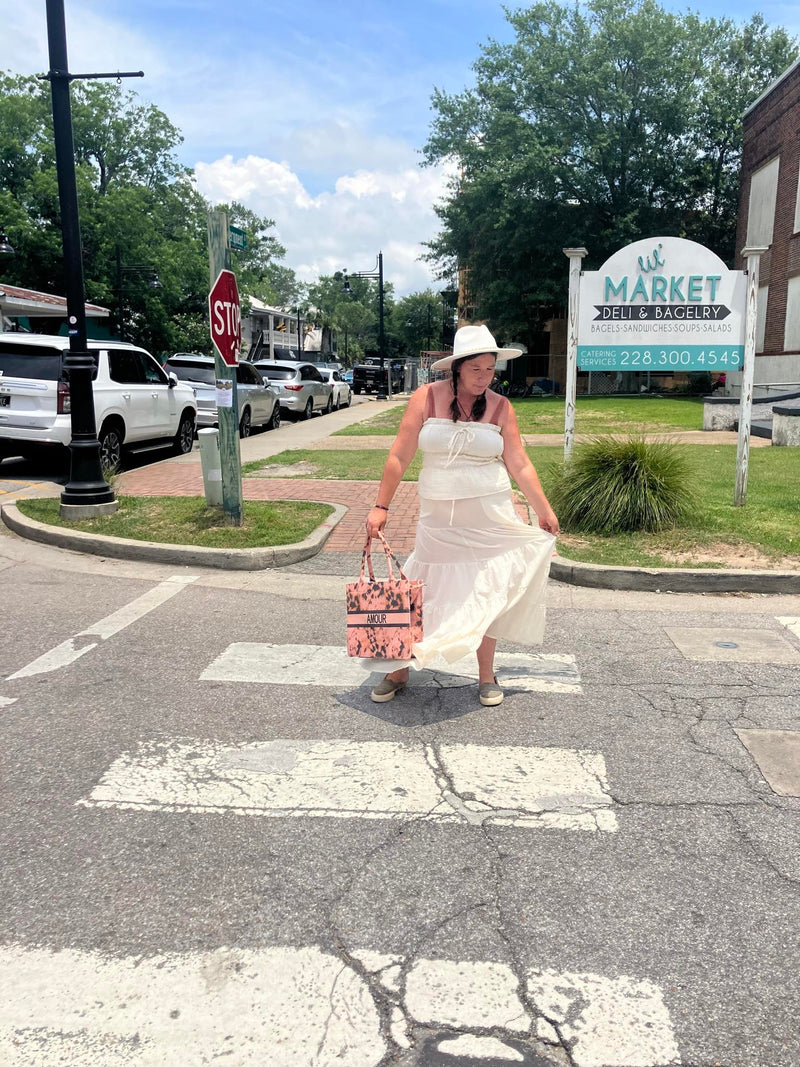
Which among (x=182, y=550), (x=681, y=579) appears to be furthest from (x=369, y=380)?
(x=681, y=579)

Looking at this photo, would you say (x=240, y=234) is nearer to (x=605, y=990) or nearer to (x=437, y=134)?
(x=605, y=990)

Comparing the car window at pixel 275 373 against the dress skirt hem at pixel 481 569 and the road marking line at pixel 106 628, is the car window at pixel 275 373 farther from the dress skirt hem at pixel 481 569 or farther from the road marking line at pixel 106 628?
the dress skirt hem at pixel 481 569

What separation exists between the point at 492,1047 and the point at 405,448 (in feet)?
9.26

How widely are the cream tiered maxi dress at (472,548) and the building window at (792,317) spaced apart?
2288 cm

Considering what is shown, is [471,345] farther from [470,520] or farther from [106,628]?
[106,628]

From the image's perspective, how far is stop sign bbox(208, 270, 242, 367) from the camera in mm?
7855

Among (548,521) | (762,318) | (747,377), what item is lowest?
(548,521)

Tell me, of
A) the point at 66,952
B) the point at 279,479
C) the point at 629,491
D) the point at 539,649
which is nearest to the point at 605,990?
the point at 66,952

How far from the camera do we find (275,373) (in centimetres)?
2494

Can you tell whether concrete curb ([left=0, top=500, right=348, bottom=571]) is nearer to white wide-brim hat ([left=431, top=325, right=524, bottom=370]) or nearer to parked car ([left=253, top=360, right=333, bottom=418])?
white wide-brim hat ([left=431, top=325, right=524, bottom=370])

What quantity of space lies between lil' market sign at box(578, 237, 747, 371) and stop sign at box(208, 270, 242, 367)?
379 cm

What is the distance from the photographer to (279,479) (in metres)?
12.0

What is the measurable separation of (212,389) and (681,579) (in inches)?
516

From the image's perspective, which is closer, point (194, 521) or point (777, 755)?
point (777, 755)
